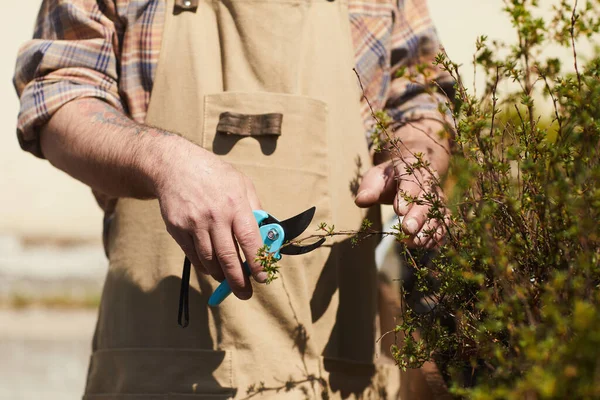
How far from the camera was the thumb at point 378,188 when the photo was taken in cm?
179

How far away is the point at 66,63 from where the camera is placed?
6.40 feet

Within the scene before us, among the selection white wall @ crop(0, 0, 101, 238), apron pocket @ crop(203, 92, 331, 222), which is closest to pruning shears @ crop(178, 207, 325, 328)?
apron pocket @ crop(203, 92, 331, 222)

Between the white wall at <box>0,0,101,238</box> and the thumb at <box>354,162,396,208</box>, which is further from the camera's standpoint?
the white wall at <box>0,0,101,238</box>

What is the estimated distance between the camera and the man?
5.97ft

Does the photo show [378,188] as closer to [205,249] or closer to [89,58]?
[205,249]

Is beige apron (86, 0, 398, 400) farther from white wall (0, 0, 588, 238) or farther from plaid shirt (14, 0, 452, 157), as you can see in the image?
white wall (0, 0, 588, 238)

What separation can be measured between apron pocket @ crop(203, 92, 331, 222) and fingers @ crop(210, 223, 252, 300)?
0.40 meters

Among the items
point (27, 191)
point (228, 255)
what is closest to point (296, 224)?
point (228, 255)

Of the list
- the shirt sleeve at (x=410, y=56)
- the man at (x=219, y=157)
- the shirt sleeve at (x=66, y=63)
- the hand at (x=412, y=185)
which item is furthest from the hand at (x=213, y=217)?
the shirt sleeve at (x=410, y=56)

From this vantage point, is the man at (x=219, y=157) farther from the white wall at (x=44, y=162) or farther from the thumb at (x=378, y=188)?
the white wall at (x=44, y=162)

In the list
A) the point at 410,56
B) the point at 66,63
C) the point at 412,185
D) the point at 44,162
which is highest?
the point at 44,162

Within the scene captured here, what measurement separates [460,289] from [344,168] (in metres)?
0.76

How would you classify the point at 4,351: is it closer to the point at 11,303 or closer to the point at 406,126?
the point at 11,303

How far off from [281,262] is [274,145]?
0.29 m
